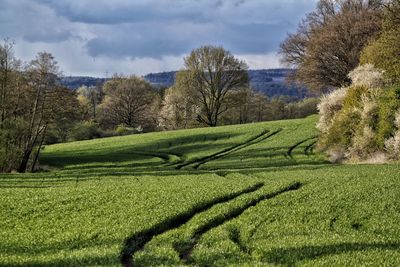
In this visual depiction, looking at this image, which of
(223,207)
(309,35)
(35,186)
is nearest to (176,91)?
(309,35)

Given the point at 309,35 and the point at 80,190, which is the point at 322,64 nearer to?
the point at 309,35

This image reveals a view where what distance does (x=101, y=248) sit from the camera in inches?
687

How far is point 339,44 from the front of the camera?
69312mm

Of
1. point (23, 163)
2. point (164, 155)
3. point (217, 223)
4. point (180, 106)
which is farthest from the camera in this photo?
point (180, 106)

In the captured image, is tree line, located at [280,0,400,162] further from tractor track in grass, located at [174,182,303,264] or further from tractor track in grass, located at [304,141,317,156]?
tractor track in grass, located at [174,182,303,264]

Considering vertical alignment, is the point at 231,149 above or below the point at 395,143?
below

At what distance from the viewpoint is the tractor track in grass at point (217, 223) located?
16.9 metres

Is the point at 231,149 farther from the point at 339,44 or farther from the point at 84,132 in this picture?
the point at 84,132

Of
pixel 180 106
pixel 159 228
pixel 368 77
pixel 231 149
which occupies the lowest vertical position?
pixel 159 228

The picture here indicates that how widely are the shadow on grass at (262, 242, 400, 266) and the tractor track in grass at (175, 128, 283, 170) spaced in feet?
126

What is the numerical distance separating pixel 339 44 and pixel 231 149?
2234 centimetres

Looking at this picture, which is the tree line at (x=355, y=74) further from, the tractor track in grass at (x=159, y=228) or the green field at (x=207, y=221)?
the tractor track in grass at (x=159, y=228)

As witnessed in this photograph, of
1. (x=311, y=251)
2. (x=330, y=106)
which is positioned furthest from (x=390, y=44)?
(x=311, y=251)

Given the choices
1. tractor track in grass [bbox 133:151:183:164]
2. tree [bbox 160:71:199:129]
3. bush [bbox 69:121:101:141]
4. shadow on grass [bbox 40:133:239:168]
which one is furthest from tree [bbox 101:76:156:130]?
tractor track in grass [bbox 133:151:183:164]
